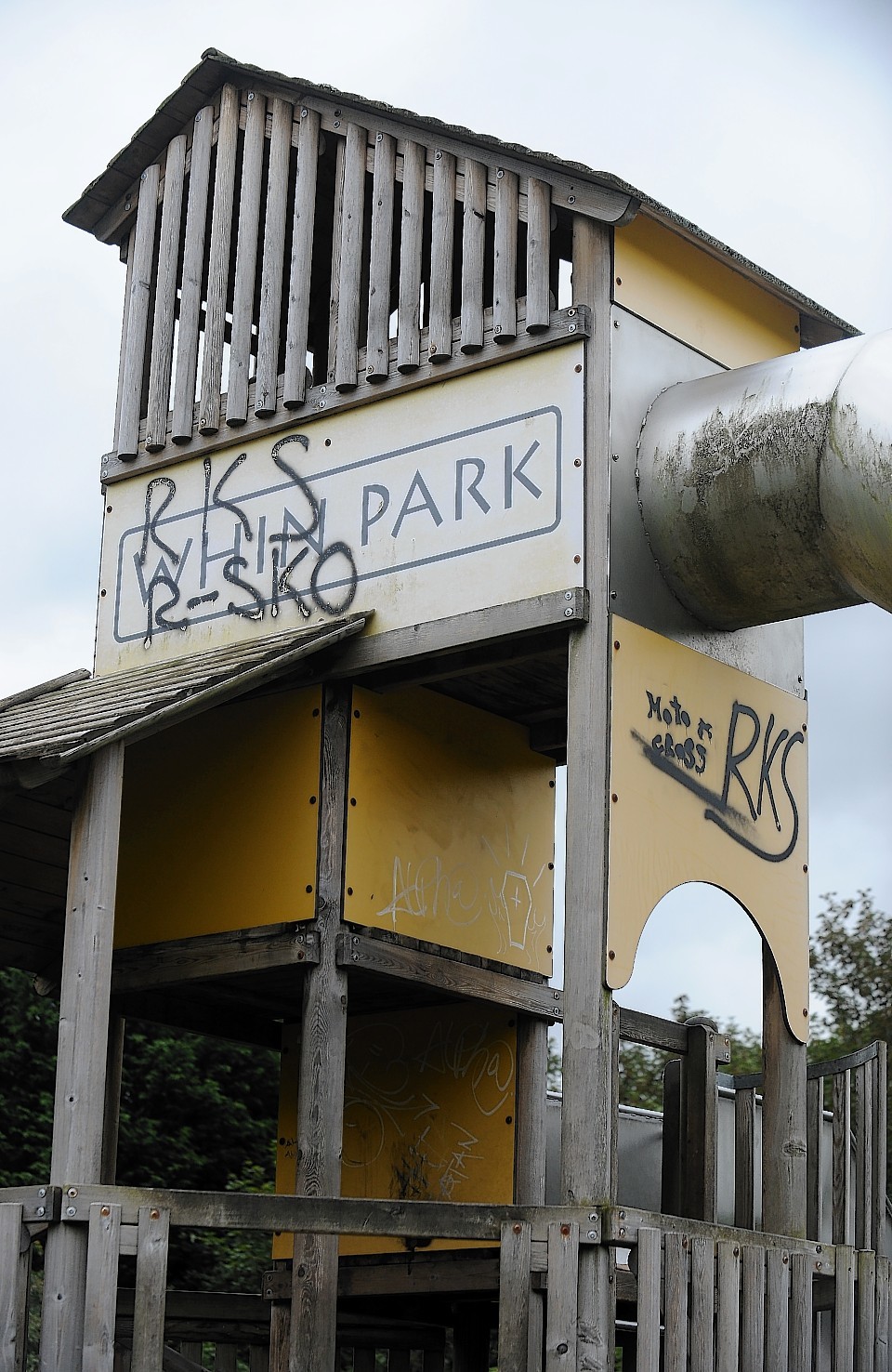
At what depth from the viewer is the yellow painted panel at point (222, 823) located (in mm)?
9922

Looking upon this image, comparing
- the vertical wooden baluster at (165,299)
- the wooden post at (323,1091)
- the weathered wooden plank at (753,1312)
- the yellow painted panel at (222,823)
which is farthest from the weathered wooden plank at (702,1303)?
the vertical wooden baluster at (165,299)

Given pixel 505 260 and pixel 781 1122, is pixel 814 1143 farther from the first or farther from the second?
pixel 505 260

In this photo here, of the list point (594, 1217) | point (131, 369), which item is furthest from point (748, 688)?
point (131, 369)

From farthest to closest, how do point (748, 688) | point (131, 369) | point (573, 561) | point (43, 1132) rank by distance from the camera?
point (43, 1132) < point (131, 369) < point (748, 688) < point (573, 561)

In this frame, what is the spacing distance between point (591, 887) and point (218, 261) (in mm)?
4611

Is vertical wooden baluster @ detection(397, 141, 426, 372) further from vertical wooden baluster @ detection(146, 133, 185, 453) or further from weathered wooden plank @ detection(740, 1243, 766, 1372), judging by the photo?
weathered wooden plank @ detection(740, 1243, 766, 1372)

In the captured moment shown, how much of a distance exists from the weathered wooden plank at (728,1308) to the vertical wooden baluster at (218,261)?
204 inches

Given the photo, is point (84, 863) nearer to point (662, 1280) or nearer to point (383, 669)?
point (383, 669)

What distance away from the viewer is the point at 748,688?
9.90m

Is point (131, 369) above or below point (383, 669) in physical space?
above

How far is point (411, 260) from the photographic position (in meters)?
10.0

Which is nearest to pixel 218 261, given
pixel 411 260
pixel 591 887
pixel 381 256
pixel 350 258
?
pixel 350 258

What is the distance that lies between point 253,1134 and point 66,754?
57.3 ft

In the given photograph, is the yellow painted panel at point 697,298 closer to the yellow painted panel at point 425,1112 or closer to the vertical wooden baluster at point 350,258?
the vertical wooden baluster at point 350,258
